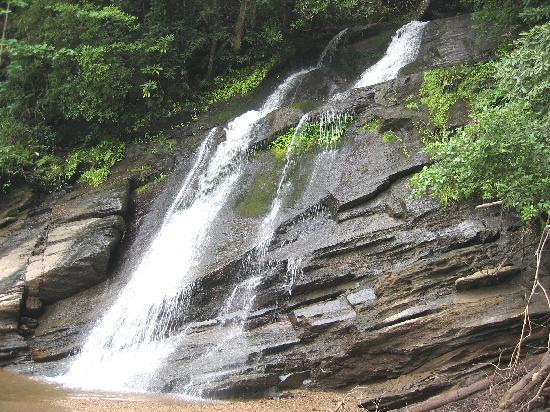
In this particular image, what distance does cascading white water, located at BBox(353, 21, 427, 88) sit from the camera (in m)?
15.9

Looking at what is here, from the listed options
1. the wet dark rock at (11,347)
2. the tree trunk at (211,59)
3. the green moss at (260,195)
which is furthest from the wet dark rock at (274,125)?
the wet dark rock at (11,347)

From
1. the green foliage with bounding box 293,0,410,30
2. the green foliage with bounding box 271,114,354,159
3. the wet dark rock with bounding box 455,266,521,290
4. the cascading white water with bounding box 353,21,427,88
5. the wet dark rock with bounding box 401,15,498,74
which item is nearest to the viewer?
the wet dark rock with bounding box 455,266,521,290

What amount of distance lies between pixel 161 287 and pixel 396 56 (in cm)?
980

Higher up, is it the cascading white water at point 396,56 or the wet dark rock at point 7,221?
the wet dark rock at point 7,221

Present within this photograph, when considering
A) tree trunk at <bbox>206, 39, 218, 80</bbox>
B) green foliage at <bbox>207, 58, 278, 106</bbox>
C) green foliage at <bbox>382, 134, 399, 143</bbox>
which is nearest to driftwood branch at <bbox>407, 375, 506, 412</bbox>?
green foliage at <bbox>382, 134, 399, 143</bbox>

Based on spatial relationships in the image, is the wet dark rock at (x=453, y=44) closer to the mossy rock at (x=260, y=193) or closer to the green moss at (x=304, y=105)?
the green moss at (x=304, y=105)

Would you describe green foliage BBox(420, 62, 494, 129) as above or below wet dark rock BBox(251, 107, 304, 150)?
below

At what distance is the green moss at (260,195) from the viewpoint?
12914 millimetres

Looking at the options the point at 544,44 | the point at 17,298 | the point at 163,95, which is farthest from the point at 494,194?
the point at 163,95

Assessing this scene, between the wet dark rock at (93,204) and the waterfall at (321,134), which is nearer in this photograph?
the waterfall at (321,134)

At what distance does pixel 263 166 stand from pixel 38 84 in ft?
32.2

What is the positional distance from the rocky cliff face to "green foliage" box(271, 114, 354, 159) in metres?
0.26

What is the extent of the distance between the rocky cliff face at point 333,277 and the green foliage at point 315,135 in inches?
10.3

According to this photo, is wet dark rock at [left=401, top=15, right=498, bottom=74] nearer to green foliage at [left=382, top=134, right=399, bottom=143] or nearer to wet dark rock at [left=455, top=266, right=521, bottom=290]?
green foliage at [left=382, top=134, right=399, bottom=143]
